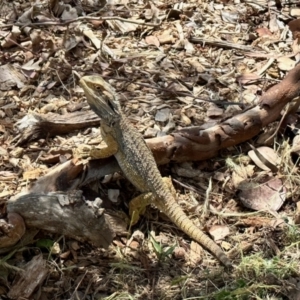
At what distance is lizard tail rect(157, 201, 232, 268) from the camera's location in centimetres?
385

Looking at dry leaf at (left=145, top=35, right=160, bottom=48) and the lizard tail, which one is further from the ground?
dry leaf at (left=145, top=35, right=160, bottom=48)

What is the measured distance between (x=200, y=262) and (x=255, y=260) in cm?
35

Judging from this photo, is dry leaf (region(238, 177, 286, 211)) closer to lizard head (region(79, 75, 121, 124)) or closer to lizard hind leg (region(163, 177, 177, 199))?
lizard hind leg (region(163, 177, 177, 199))

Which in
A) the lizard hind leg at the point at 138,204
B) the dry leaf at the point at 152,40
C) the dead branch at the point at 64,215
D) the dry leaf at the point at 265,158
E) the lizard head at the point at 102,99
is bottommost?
the lizard hind leg at the point at 138,204

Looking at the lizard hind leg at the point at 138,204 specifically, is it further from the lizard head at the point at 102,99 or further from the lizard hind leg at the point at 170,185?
the lizard head at the point at 102,99

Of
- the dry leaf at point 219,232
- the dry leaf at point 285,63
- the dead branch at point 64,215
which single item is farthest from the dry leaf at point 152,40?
the dead branch at point 64,215

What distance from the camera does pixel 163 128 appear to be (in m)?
4.63

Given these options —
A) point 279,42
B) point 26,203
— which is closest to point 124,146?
point 26,203

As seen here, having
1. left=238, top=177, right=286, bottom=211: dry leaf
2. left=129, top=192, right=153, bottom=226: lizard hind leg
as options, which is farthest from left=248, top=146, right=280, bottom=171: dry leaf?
left=129, top=192, right=153, bottom=226: lizard hind leg

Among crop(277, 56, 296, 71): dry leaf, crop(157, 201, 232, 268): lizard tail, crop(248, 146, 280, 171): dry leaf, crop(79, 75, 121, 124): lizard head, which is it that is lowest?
crop(157, 201, 232, 268): lizard tail

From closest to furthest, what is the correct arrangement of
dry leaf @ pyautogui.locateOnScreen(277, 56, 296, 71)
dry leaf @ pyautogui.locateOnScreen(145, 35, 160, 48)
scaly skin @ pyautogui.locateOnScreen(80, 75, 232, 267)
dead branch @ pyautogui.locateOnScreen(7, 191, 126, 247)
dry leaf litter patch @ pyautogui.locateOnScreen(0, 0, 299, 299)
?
dead branch @ pyautogui.locateOnScreen(7, 191, 126, 247) < dry leaf litter patch @ pyautogui.locateOnScreen(0, 0, 299, 299) < scaly skin @ pyautogui.locateOnScreen(80, 75, 232, 267) < dry leaf @ pyautogui.locateOnScreen(277, 56, 296, 71) < dry leaf @ pyautogui.locateOnScreen(145, 35, 160, 48)

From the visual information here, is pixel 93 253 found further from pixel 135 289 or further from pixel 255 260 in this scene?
pixel 255 260

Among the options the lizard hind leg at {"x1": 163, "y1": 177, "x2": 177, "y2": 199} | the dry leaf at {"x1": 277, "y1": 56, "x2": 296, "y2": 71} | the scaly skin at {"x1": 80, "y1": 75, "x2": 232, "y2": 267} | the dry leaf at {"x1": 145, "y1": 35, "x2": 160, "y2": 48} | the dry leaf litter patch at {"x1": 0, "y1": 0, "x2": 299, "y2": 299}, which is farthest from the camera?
the dry leaf at {"x1": 145, "y1": 35, "x2": 160, "y2": 48}

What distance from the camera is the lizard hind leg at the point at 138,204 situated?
13.3 ft
